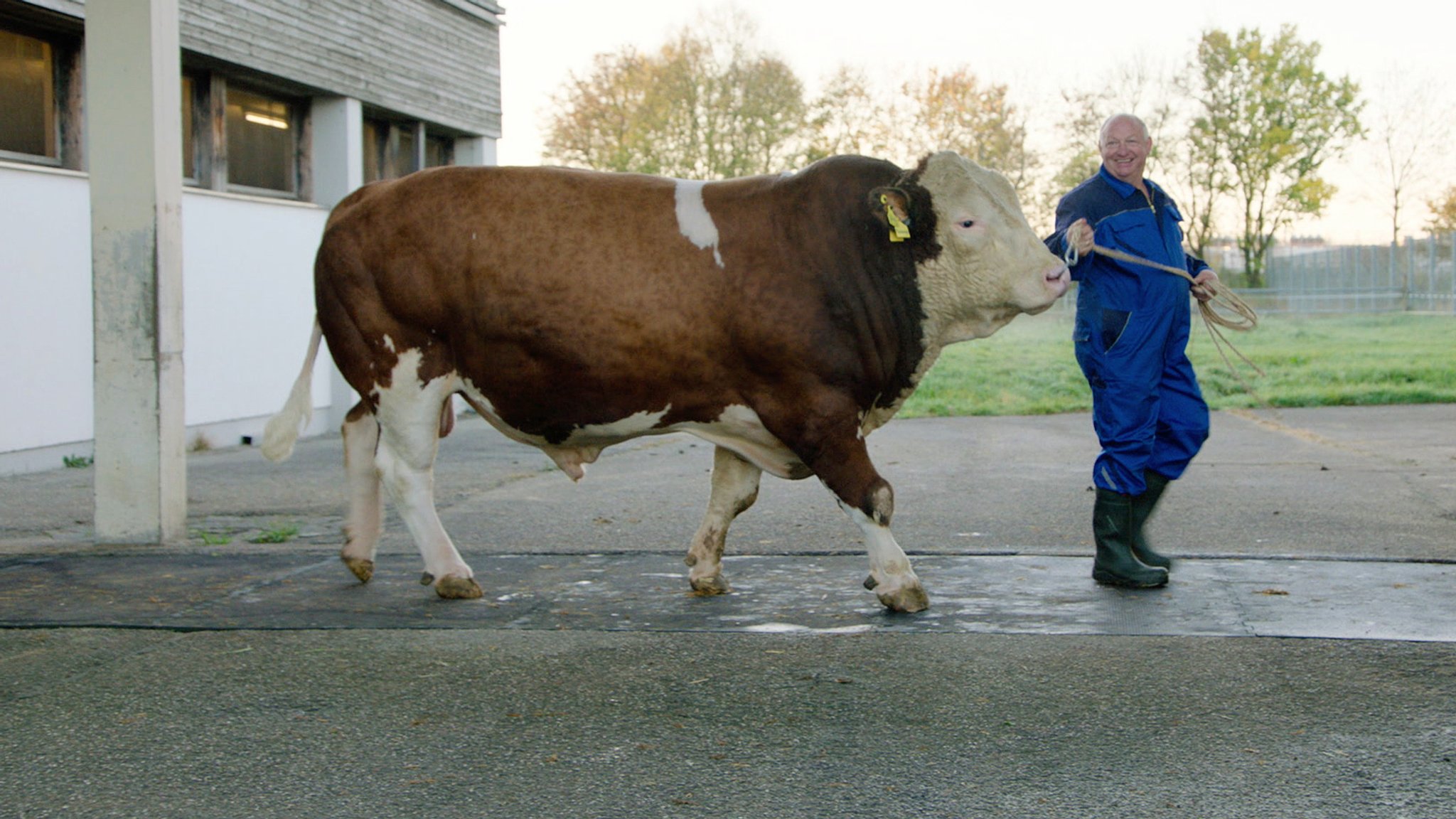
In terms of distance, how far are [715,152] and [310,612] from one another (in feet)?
103

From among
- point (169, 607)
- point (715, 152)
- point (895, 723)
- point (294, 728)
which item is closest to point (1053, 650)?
point (895, 723)

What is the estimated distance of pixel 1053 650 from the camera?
4.68 metres

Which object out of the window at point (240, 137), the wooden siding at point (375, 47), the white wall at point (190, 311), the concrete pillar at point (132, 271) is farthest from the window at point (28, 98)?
the concrete pillar at point (132, 271)

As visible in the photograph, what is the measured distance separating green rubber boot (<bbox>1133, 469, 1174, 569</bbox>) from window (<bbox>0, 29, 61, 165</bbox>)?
909cm

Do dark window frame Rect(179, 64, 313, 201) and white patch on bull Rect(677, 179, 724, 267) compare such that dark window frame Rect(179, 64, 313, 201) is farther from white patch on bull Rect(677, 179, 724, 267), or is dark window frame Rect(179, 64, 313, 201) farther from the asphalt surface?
white patch on bull Rect(677, 179, 724, 267)

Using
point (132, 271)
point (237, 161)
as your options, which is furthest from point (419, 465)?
point (237, 161)

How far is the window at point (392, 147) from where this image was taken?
647 inches

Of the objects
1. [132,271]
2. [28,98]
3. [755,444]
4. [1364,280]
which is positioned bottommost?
[755,444]

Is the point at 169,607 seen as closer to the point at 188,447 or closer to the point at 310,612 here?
the point at 310,612

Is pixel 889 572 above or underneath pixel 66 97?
underneath

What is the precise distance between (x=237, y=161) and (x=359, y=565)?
923cm

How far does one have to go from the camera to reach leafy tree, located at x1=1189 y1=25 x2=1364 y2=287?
Answer: 3703 cm

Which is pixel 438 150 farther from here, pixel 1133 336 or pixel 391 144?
pixel 1133 336

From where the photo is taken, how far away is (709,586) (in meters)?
5.67
